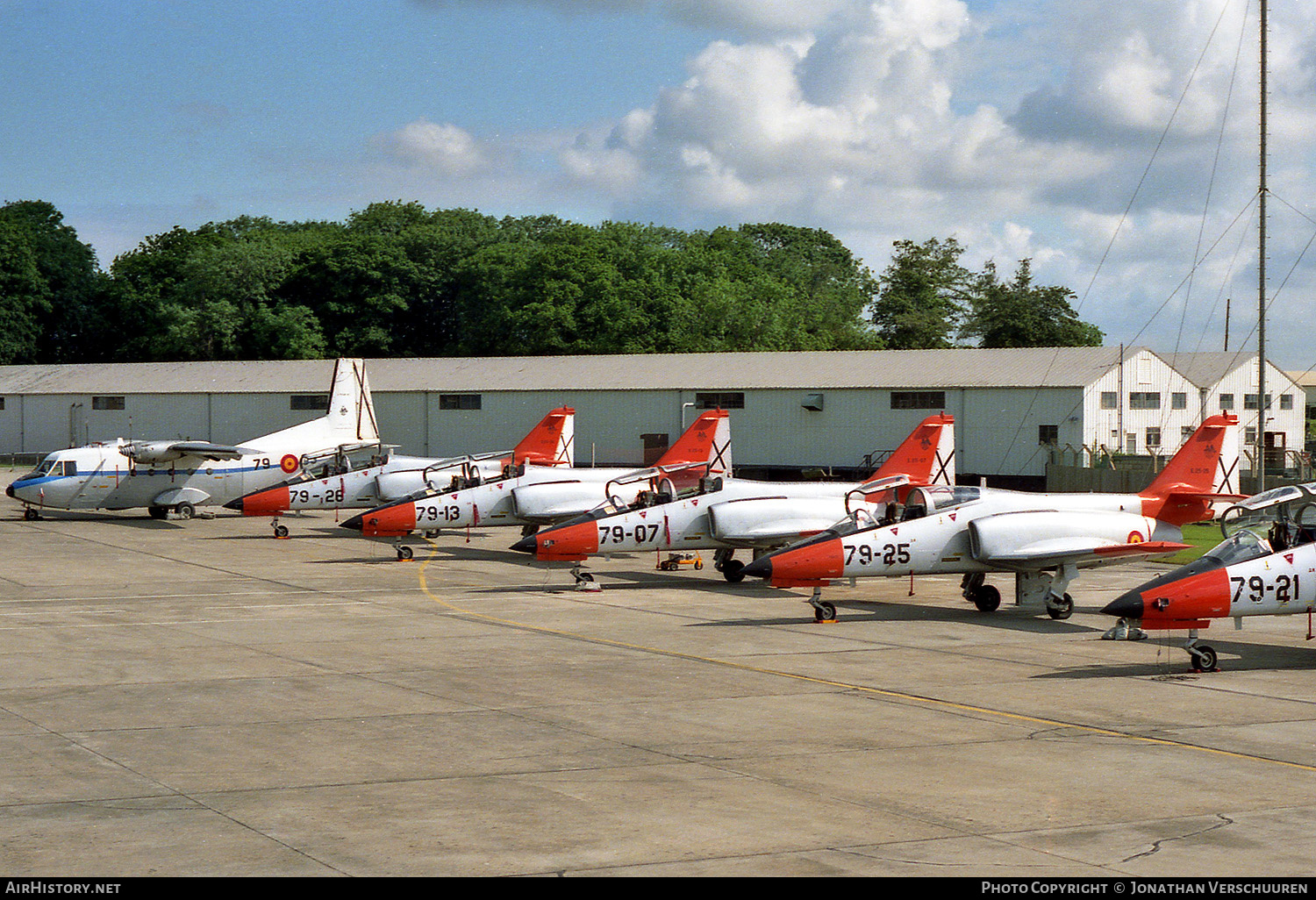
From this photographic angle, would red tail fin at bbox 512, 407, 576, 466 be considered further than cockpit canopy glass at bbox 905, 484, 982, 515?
Yes

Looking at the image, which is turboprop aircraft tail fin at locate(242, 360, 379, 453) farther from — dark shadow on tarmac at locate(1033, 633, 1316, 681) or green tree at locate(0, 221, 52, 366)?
green tree at locate(0, 221, 52, 366)

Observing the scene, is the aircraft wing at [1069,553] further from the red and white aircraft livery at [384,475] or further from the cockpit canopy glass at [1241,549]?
the red and white aircraft livery at [384,475]

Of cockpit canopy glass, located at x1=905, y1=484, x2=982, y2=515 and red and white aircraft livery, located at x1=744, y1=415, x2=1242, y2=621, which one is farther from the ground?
cockpit canopy glass, located at x1=905, y1=484, x2=982, y2=515

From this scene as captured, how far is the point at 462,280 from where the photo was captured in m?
103

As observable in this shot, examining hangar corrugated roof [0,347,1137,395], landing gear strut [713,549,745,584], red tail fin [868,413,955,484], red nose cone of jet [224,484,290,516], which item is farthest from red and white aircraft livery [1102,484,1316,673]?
hangar corrugated roof [0,347,1137,395]

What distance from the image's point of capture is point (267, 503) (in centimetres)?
3700

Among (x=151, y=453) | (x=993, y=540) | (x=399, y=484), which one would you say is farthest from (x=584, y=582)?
(x=151, y=453)

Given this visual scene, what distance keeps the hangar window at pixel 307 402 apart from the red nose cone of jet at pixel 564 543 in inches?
1770

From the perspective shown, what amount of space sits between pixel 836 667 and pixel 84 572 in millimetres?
18601

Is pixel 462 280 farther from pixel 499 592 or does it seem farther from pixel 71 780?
pixel 71 780

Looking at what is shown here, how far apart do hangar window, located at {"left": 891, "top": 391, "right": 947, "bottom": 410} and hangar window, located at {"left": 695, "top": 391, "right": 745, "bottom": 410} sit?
7.34 meters

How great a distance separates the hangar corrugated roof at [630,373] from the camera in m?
55.9

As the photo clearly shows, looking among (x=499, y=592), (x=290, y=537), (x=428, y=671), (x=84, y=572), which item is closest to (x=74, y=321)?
(x=290, y=537)

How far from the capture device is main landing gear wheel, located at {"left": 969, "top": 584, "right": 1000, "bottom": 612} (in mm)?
22953
